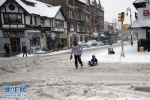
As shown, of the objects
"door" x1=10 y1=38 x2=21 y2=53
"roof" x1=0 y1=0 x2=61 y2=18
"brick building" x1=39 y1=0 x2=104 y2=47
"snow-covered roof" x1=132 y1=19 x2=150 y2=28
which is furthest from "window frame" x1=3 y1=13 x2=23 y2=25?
"snow-covered roof" x1=132 y1=19 x2=150 y2=28

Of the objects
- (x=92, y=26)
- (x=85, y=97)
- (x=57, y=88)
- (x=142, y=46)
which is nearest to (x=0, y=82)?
(x=57, y=88)

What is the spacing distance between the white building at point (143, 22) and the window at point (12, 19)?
1793 centimetres

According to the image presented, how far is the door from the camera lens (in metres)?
27.4

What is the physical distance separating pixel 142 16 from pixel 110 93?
15.4 m

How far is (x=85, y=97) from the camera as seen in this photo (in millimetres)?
5164

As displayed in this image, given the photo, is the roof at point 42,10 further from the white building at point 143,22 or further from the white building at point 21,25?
the white building at point 143,22

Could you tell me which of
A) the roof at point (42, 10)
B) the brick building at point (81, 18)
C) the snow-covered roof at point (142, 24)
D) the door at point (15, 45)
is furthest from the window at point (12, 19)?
the snow-covered roof at point (142, 24)

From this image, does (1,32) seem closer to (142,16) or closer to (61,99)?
(142,16)

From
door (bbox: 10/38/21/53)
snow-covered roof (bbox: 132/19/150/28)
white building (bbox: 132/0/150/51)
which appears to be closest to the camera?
snow-covered roof (bbox: 132/19/150/28)

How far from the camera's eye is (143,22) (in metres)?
17.9

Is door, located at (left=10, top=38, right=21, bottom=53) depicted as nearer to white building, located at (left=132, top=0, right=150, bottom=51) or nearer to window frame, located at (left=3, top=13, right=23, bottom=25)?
window frame, located at (left=3, top=13, right=23, bottom=25)

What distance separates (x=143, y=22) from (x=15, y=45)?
19736mm

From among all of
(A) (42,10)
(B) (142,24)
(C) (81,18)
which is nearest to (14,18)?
(A) (42,10)

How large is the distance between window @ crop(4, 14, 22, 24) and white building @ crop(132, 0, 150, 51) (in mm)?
17935
